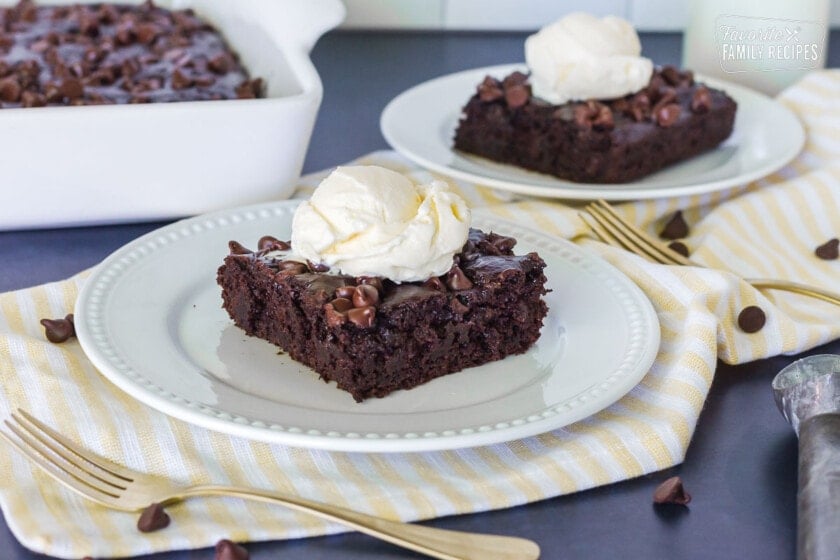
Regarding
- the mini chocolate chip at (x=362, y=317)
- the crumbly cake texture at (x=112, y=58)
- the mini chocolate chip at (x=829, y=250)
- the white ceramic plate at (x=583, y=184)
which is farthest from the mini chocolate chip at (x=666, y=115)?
the mini chocolate chip at (x=362, y=317)

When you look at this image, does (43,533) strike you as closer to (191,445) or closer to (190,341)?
(191,445)

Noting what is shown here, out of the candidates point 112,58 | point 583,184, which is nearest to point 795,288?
point 583,184

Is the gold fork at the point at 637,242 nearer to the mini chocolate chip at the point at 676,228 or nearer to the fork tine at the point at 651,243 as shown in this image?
the fork tine at the point at 651,243

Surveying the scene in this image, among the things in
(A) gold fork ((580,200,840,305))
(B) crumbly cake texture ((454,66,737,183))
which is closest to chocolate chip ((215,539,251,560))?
(A) gold fork ((580,200,840,305))

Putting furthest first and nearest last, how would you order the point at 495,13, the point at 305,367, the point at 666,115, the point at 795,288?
1. the point at 495,13
2. the point at 666,115
3. the point at 795,288
4. the point at 305,367

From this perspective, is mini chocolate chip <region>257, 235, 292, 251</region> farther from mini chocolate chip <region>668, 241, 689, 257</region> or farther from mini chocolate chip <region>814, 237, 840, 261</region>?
mini chocolate chip <region>814, 237, 840, 261</region>

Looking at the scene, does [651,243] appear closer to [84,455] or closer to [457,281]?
[457,281]

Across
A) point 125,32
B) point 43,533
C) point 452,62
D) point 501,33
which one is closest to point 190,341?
point 43,533

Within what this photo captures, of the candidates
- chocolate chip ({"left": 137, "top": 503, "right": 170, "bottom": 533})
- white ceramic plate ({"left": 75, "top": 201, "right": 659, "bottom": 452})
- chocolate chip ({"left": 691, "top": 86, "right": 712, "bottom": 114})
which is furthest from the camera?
chocolate chip ({"left": 691, "top": 86, "right": 712, "bottom": 114})
